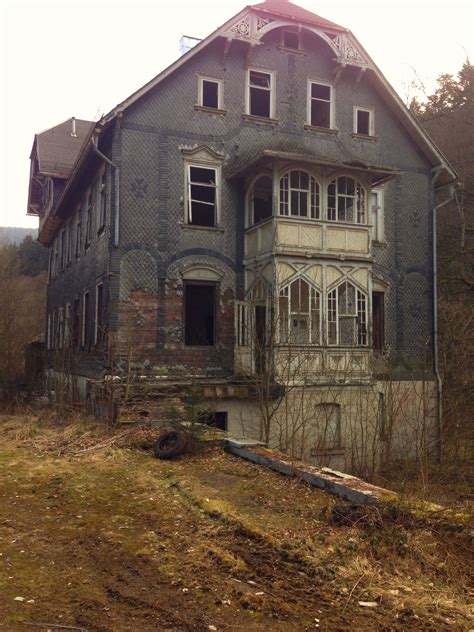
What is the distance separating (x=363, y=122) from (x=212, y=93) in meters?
5.48

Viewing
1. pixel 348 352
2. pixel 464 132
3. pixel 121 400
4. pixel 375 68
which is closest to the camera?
pixel 121 400

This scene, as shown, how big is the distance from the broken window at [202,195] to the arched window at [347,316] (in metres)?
4.31

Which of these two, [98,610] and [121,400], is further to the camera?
[121,400]

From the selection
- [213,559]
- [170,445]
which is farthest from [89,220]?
[213,559]

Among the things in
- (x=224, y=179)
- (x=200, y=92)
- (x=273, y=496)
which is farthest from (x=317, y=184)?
(x=273, y=496)

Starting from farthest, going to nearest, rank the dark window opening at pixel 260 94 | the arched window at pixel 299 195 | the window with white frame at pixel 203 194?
1. the dark window opening at pixel 260 94
2. the window with white frame at pixel 203 194
3. the arched window at pixel 299 195

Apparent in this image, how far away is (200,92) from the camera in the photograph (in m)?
18.1

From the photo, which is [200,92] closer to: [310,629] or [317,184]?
[317,184]

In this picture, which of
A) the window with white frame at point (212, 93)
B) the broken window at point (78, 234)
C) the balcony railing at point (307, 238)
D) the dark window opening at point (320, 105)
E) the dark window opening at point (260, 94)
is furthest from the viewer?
the broken window at point (78, 234)

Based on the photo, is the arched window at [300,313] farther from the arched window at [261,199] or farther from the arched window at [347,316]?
the arched window at [261,199]

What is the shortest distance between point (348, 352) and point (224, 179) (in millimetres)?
6399

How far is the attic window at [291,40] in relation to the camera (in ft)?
62.8

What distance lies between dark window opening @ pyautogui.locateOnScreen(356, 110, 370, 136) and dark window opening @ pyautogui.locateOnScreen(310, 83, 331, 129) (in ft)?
3.81

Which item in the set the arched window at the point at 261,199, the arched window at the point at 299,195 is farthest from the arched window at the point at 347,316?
the arched window at the point at 261,199
